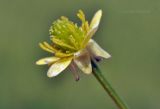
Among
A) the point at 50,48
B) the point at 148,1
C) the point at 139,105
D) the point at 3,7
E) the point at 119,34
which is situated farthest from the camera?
the point at 3,7

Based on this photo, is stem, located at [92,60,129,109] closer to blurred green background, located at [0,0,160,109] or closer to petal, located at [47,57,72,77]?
petal, located at [47,57,72,77]

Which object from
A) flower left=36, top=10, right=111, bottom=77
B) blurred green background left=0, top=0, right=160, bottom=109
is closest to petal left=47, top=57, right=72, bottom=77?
flower left=36, top=10, right=111, bottom=77

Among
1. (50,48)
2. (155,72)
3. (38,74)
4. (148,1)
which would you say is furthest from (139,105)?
(50,48)

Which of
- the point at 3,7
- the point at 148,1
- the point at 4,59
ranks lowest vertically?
the point at 148,1

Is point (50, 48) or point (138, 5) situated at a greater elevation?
point (138, 5)

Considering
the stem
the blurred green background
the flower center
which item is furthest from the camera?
the blurred green background

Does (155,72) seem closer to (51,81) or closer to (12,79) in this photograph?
(51,81)
